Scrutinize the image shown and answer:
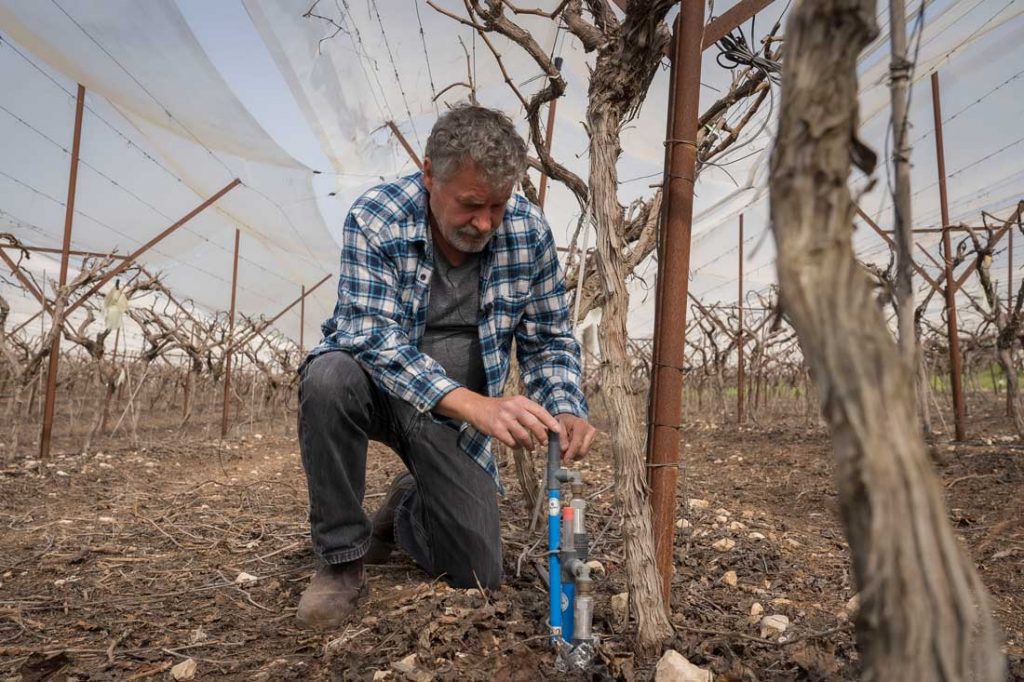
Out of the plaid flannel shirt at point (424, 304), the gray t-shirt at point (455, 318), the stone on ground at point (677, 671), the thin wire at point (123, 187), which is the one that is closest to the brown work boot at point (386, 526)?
the plaid flannel shirt at point (424, 304)

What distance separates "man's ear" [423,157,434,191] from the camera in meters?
1.75

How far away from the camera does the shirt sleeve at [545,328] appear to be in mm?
1867

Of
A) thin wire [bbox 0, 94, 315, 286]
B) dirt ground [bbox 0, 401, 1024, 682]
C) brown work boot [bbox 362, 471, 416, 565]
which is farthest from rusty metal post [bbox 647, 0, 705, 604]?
thin wire [bbox 0, 94, 315, 286]

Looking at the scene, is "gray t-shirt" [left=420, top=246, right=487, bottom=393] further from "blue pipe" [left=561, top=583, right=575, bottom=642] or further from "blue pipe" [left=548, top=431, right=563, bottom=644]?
"blue pipe" [left=561, top=583, right=575, bottom=642]

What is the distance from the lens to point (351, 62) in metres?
5.50

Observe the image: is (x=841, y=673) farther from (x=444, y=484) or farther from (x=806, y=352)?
(x=444, y=484)

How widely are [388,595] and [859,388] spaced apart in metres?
1.58

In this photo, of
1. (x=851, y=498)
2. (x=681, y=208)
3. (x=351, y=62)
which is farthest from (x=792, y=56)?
(x=351, y=62)

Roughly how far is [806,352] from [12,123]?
24.9 feet

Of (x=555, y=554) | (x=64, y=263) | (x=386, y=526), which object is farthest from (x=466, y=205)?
(x=64, y=263)

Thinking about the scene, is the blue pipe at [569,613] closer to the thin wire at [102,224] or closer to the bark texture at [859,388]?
the bark texture at [859,388]

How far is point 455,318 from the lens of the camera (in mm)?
1959

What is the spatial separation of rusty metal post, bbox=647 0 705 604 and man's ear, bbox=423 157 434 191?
0.67 m

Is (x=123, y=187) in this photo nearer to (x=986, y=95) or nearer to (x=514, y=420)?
(x=514, y=420)
